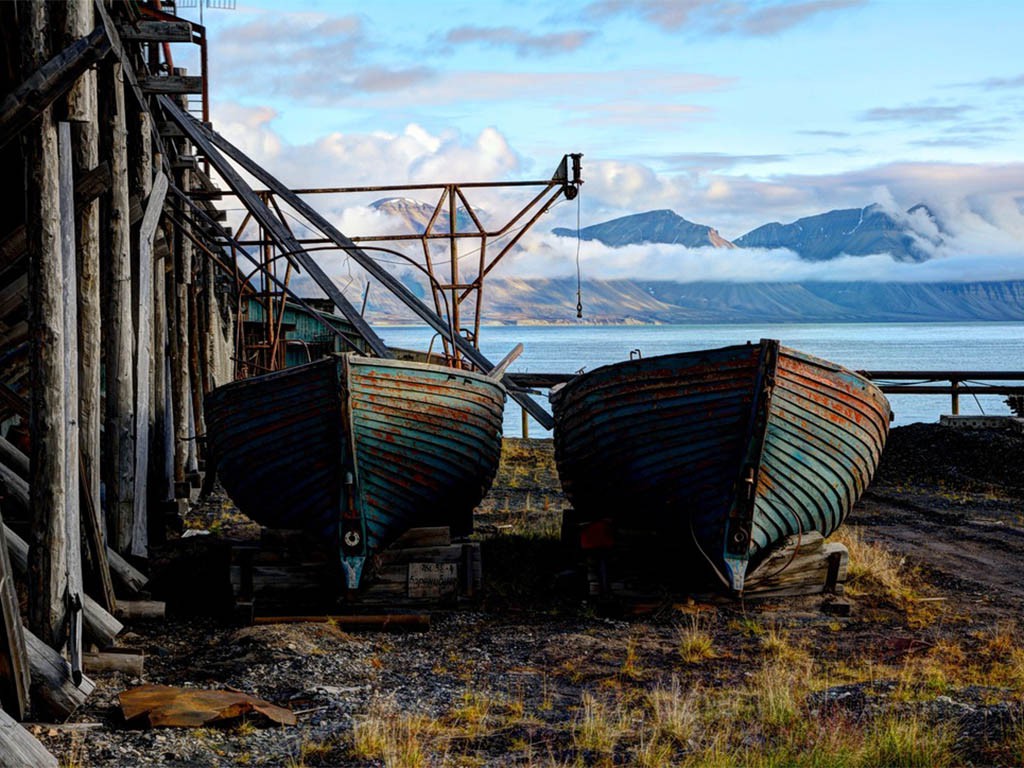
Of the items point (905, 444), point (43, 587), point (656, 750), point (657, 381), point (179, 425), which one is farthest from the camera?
point (905, 444)

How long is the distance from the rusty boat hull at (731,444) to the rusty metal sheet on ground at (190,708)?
150 inches

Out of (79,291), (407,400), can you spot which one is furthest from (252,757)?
(407,400)

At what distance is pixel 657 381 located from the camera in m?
9.40

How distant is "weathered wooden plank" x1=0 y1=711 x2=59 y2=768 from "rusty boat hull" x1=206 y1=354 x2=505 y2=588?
12.6 ft

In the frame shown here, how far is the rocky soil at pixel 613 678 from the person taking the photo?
5887mm

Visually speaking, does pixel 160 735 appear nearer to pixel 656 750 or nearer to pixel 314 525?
pixel 656 750

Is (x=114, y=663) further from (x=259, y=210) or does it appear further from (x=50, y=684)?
(x=259, y=210)

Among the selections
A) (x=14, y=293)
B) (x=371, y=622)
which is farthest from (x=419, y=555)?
(x=14, y=293)

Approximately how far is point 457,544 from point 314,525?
45.2 inches

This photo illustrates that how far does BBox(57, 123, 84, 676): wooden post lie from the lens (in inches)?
264

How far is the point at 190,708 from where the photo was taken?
645cm

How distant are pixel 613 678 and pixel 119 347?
189 inches

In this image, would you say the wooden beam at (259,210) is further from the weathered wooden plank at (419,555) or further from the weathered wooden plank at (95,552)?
the weathered wooden plank at (95,552)

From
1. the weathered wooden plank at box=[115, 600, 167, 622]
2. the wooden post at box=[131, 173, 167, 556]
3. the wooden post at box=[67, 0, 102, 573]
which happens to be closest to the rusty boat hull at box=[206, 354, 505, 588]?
the wooden post at box=[131, 173, 167, 556]
